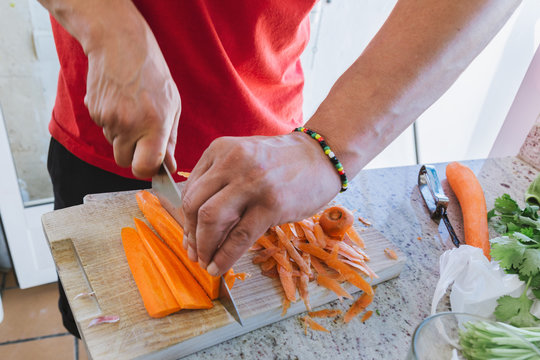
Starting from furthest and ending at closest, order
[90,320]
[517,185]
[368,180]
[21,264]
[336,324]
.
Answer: [21,264] → [517,185] → [368,180] → [336,324] → [90,320]

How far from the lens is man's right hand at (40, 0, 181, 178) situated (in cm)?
87

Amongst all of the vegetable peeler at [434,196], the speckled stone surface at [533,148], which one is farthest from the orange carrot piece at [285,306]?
the speckled stone surface at [533,148]

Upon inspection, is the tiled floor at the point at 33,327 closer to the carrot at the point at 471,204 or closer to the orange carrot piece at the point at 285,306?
Answer: the orange carrot piece at the point at 285,306

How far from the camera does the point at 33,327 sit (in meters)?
2.44

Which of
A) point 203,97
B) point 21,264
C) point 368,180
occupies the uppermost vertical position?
point 203,97

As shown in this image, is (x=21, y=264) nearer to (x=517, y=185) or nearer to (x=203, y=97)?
(x=203, y=97)

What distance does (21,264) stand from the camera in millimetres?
2492

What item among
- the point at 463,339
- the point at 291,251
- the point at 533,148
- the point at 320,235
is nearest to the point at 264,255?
the point at 291,251

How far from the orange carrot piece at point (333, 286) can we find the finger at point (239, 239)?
0.34 metres

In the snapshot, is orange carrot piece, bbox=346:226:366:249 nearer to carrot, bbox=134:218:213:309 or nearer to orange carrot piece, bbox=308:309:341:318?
orange carrot piece, bbox=308:309:341:318

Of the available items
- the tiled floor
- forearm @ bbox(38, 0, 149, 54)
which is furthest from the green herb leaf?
the tiled floor

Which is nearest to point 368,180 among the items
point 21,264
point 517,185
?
point 517,185

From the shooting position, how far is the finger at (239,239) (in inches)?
32.2

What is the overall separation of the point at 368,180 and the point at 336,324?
832 millimetres
